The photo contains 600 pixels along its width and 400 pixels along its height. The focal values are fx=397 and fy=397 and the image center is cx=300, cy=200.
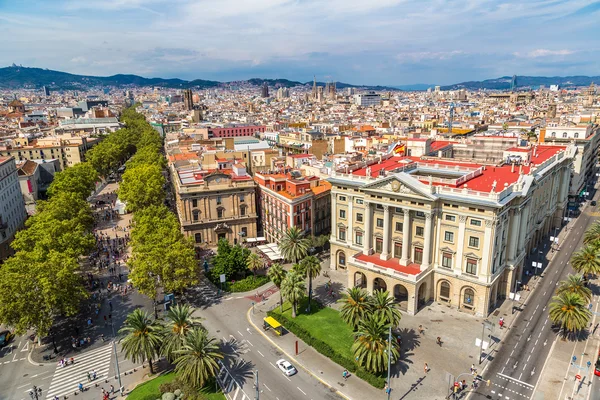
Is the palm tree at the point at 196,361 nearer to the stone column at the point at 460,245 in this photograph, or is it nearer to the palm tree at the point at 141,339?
the palm tree at the point at 141,339

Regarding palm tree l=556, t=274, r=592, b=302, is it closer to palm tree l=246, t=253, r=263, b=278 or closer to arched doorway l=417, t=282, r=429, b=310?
arched doorway l=417, t=282, r=429, b=310

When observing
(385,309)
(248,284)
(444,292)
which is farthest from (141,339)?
(444,292)

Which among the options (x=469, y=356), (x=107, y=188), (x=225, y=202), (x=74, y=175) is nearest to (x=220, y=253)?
(x=225, y=202)

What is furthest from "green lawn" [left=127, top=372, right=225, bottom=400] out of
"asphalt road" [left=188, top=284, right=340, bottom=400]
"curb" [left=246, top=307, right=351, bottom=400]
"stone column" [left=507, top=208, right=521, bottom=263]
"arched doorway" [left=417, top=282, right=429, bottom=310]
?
"stone column" [left=507, top=208, right=521, bottom=263]

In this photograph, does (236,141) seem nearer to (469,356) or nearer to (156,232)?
(156,232)

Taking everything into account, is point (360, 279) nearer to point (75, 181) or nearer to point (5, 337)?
point (5, 337)

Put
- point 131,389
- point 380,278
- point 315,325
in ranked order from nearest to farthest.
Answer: point 131,389 < point 315,325 < point 380,278
